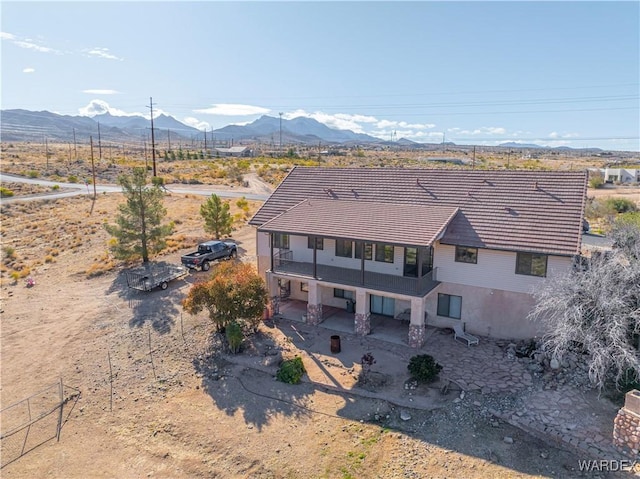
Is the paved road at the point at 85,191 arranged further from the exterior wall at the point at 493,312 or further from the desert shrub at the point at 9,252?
the exterior wall at the point at 493,312

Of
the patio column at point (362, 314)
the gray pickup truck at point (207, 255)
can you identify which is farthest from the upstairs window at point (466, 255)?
the gray pickup truck at point (207, 255)

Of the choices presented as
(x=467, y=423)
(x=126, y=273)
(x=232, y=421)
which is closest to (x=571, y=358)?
(x=467, y=423)

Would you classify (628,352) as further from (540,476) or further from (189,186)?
(189,186)

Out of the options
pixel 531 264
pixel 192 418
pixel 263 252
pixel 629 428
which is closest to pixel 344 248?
pixel 263 252

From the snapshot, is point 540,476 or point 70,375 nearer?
point 540,476

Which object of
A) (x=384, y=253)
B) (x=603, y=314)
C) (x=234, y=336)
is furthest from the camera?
(x=384, y=253)

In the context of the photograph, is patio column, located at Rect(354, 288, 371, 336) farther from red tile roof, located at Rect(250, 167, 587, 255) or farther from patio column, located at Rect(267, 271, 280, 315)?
patio column, located at Rect(267, 271, 280, 315)

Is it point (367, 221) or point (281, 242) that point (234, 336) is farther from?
point (367, 221)
